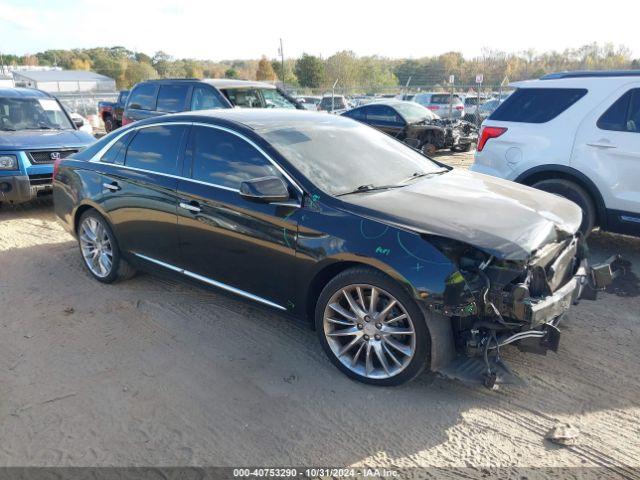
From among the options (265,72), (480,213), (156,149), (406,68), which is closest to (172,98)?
(156,149)

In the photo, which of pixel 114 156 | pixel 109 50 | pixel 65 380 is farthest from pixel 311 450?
pixel 109 50

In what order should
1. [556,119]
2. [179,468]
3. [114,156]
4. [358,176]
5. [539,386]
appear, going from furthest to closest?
[556,119] → [114,156] → [358,176] → [539,386] → [179,468]

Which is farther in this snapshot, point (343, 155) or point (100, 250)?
point (100, 250)

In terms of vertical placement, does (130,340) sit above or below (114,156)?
below

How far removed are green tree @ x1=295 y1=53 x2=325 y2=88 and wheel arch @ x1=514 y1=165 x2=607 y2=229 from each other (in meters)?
46.4

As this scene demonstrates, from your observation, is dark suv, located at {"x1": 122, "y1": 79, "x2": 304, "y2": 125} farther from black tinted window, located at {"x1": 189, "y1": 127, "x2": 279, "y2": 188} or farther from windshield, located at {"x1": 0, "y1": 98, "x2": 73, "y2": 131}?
black tinted window, located at {"x1": 189, "y1": 127, "x2": 279, "y2": 188}

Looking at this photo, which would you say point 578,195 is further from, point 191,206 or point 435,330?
point 191,206

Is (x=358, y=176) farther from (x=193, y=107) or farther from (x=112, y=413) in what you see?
(x=193, y=107)

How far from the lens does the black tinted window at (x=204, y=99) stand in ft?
31.0

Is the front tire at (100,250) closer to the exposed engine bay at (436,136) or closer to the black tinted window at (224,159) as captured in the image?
the black tinted window at (224,159)

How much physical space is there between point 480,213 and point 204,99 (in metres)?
7.47

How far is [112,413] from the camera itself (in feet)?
10.1

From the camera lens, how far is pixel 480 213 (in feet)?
10.9

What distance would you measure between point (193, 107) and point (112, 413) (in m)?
7.55
